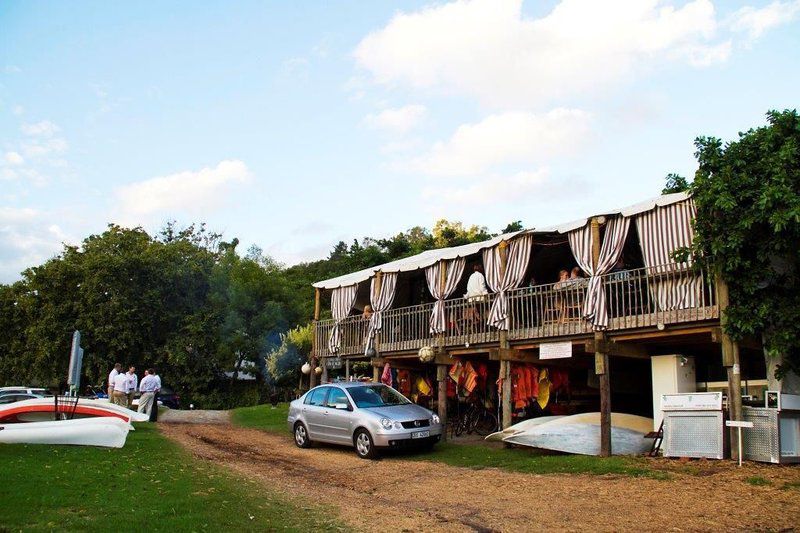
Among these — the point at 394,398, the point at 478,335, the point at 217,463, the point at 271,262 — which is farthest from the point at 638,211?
the point at 271,262

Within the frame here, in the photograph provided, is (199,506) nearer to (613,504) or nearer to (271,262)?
(613,504)

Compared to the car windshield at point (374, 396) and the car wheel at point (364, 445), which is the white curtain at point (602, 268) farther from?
the car wheel at point (364, 445)

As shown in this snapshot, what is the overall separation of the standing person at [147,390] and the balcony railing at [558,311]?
565cm

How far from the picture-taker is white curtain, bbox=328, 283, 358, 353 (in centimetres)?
2255

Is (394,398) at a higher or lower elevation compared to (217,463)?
higher

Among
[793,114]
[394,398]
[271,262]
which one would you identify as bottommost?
[394,398]

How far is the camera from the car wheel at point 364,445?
583 inches

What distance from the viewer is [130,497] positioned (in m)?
9.16

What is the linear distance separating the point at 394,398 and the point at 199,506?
7928mm

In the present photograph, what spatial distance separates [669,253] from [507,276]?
414 centimetres

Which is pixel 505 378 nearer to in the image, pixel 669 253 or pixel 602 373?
pixel 602 373

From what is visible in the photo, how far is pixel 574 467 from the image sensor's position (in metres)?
12.6

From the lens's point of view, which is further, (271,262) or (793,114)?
(271,262)

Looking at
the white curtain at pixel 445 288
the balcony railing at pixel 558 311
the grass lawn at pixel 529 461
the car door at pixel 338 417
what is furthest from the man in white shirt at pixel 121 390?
the grass lawn at pixel 529 461
